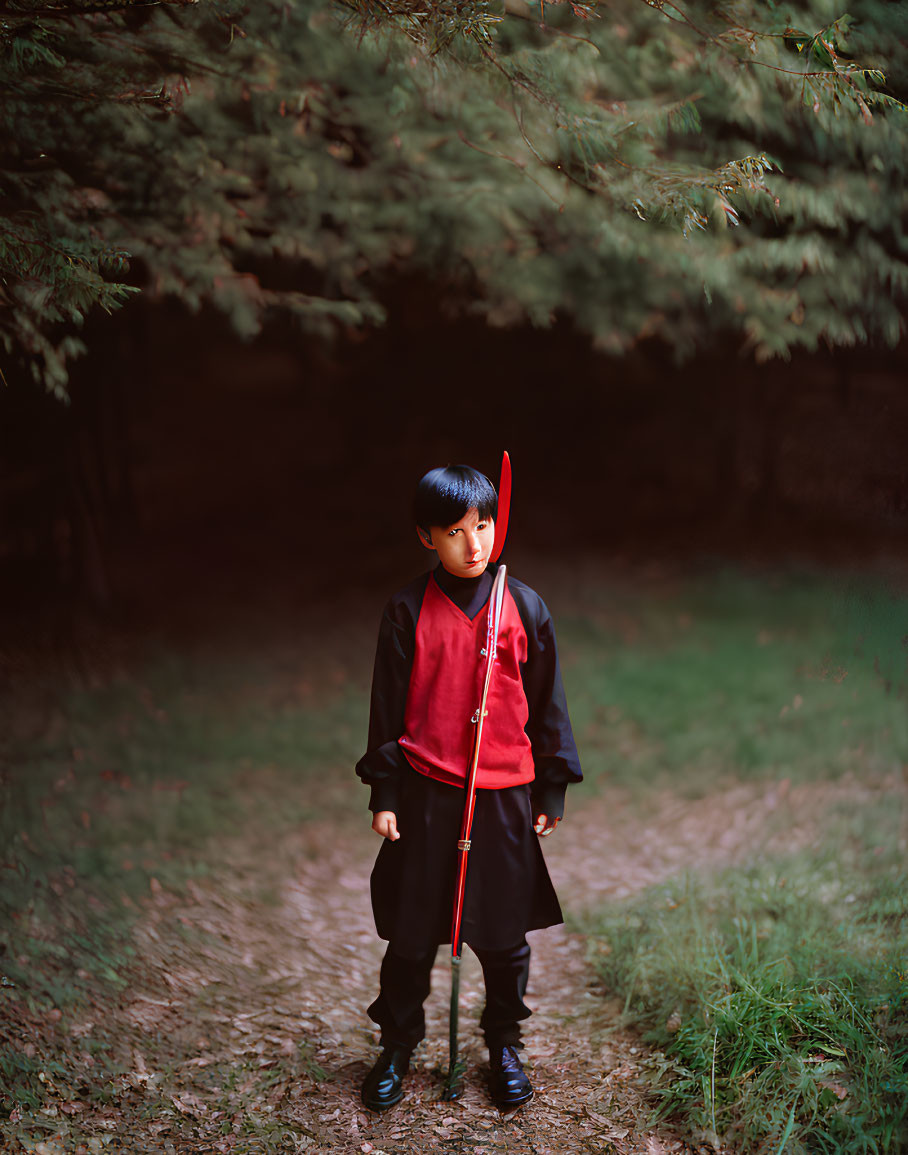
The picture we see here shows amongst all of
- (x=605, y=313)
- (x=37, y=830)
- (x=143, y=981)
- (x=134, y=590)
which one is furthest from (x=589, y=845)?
(x=134, y=590)

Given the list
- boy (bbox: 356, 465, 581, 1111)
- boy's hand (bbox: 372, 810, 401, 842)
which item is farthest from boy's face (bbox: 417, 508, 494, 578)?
boy's hand (bbox: 372, 810, 401, 842)

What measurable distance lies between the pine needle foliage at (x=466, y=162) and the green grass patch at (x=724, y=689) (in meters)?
2.05

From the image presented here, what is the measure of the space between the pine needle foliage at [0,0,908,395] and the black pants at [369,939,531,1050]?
2342mm

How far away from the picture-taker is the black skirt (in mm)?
2766

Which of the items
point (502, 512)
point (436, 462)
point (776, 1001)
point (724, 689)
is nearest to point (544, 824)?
point (502, 512)

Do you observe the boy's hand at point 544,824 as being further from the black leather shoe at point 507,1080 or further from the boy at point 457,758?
the black leather shoe at point 507,1080

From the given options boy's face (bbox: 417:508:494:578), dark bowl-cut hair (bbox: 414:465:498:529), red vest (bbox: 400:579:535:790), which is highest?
dark bowl-cut hair (bbox: 414:465:498:529)

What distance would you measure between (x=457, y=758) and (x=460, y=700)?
0.58 feet

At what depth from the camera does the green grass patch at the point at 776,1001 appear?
273 cm

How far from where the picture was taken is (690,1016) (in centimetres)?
324

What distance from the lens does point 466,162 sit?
554cm

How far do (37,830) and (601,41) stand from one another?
5.04 meters

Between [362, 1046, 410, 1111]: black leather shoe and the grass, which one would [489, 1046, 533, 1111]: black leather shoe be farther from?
the grass

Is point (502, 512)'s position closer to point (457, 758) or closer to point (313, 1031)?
point (457, 758)
